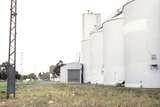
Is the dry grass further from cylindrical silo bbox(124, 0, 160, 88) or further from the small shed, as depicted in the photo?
the small shed

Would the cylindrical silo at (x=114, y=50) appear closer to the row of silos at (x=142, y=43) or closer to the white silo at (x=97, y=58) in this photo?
the row of silos at (x=142, y=43)

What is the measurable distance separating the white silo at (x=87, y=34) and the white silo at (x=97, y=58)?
8.06 metres

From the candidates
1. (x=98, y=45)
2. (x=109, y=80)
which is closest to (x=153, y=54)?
(x=109, y=80)

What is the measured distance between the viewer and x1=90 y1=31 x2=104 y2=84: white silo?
74.0 metres

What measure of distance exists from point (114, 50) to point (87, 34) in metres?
36.9

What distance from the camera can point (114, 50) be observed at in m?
60.0

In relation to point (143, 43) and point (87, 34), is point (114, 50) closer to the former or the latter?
point (143, 43)

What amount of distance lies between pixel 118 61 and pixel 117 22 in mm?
6128

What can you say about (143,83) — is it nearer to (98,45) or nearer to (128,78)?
(128,78)

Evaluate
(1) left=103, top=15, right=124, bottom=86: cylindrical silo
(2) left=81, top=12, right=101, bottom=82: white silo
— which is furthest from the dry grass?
(2) left=81, top=12, right=101, bottom=82: white silo

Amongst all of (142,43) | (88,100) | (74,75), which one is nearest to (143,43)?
(142,43)

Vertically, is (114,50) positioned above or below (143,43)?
above

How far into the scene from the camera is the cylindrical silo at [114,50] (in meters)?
58.1

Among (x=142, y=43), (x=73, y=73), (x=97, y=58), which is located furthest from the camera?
(x=73, y=73)
